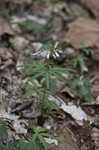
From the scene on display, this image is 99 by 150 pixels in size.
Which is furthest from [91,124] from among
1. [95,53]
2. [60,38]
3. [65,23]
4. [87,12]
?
[87,12]

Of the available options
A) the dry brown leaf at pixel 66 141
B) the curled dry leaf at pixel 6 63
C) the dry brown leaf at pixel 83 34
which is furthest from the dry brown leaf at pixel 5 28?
the dry brown leaf at pixel 66 141

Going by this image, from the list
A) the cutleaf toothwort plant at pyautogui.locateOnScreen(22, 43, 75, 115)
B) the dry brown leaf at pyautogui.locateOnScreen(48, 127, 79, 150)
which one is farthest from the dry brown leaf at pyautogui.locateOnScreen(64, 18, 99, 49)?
the dry brown leaf at pyautogui.locateOnScreen(48, 127, 79, 150)

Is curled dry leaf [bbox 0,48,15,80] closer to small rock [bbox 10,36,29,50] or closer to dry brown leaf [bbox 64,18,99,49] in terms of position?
small rock [bbox 10,36,29,50]

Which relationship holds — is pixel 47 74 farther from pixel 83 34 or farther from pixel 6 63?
pixel 83 34

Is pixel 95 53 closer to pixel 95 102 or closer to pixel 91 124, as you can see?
pixel 95 102

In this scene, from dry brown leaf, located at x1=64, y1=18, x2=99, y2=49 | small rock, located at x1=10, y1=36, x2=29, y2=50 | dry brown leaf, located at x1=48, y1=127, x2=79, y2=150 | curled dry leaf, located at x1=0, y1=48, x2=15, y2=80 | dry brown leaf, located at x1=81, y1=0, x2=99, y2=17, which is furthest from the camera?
dry brown leaf, located at x1=81, y1=0, x2=99, y2=17

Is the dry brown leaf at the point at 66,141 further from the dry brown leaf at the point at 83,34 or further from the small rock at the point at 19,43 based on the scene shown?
the small rock at the point at 19,43

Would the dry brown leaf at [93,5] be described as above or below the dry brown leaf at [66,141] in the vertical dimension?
above
